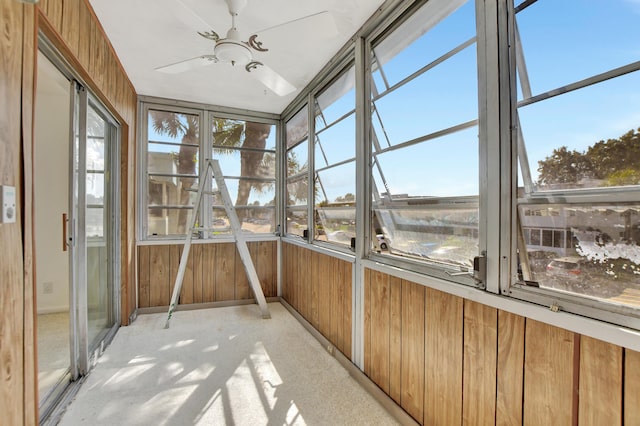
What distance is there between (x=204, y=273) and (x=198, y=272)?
0.07 metres

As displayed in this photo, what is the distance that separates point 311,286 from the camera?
310cm

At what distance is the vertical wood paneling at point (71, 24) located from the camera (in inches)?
64.0

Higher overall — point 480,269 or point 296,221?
point 296,221

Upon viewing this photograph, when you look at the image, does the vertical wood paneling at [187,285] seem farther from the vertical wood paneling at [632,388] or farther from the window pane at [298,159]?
the vertical wood paneling at [632,388]

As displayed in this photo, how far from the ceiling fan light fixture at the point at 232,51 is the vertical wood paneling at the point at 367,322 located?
1.65 meters

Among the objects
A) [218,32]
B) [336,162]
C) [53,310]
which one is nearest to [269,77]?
[218,32]

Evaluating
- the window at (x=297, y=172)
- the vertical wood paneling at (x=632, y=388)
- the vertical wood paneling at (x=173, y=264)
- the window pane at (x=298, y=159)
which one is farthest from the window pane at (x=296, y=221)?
the vertical wood paneling at (x=632, y=388)

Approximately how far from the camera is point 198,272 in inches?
148

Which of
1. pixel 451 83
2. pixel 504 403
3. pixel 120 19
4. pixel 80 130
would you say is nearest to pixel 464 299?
pixel 504 403

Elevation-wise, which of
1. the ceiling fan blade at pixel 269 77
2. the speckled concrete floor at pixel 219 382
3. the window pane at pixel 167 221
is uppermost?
the ceiling fan blade at pixel 269 77

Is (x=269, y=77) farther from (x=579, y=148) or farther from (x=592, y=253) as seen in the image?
(x=592, y=253)

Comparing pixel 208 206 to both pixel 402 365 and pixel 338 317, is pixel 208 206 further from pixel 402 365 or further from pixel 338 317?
pixel 402 365

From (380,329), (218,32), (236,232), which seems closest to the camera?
(380,329)

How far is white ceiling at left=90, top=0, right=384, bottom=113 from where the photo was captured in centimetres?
194
